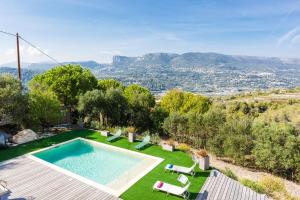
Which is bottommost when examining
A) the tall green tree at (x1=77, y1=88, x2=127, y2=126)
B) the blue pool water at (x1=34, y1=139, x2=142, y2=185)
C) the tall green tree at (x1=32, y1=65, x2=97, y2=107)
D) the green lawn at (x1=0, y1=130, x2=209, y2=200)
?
the blue pool water at (x1=34, y1=139, x2=142, y2=185)

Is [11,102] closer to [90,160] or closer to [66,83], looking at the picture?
[90,160]

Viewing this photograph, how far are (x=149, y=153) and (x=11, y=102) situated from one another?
11.3m

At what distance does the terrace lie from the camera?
33.6 ft

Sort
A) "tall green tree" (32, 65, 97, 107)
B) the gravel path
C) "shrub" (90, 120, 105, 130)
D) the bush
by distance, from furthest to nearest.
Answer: "tall green tree" (32, 65, 97, 107), "shrub" (90, 120, 105, 130), the gravel path, the bush

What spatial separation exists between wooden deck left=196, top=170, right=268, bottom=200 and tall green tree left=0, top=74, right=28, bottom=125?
14987mm

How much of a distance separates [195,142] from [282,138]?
23.4 ft

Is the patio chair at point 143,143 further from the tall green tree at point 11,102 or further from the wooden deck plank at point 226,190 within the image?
the tall green tree at point 11,102

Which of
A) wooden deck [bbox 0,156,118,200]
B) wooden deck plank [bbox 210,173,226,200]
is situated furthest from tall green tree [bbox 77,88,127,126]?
wooden deck plank [bbox 210,173,226,200]

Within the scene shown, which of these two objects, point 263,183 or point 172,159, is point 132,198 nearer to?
point 172,159

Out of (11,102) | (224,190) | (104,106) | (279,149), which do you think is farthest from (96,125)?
(279,149)

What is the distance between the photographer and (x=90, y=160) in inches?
608

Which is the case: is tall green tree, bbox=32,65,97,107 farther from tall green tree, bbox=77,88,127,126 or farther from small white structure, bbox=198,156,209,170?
small white structure, bbox=198,156,209,170

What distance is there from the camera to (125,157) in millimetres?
15656

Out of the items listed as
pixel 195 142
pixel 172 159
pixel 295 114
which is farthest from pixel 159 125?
pixel 295 114
